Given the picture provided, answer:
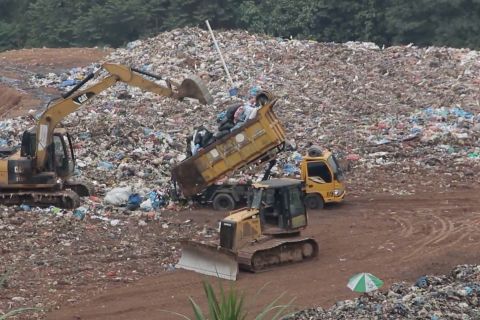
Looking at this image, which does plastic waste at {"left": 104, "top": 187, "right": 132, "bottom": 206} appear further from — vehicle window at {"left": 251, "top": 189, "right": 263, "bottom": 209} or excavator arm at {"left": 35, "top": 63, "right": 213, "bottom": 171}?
vehicle window at {"left": 251, "top": 189, "right": 263, "bottom": 209}

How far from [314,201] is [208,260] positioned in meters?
4.61

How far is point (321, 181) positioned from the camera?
19359mm

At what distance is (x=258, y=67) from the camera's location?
3134cm

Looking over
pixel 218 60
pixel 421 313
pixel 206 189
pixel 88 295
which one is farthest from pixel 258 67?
pixel 421 313

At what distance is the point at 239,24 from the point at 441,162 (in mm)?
28311

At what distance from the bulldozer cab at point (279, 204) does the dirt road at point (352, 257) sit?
0.71m

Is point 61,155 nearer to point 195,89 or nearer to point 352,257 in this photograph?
point 195,89

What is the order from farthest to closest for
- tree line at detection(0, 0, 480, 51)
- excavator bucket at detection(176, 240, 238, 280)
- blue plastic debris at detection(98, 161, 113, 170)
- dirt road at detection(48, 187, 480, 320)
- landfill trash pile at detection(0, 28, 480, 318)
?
tree line at detection(0, 0, 480, 51)
blue plastic debris at detection(98, 161, 113, 170)
landfill trash pile at detection(0, 28, 480, 318)
excavator bucket at detection(176, 240, 238, 280)
dirt road at detection(48, 187, 480, 320)

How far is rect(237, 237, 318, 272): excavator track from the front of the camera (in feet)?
50.0

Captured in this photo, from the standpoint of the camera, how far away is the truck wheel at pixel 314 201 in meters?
19.4

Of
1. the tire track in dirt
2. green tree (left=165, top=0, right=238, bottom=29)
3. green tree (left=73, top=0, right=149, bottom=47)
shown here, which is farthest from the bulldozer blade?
green tree (left=73, top=0, right=149, bottom=47)

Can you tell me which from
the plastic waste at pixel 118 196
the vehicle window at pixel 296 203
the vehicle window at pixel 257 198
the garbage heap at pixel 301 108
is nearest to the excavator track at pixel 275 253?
the vehicle window at pixel 296 203

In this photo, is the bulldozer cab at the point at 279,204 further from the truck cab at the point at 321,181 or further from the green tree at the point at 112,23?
the green tree at the point at 112,23

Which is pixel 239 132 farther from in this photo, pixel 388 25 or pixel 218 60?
Answer: pixel 388 25
